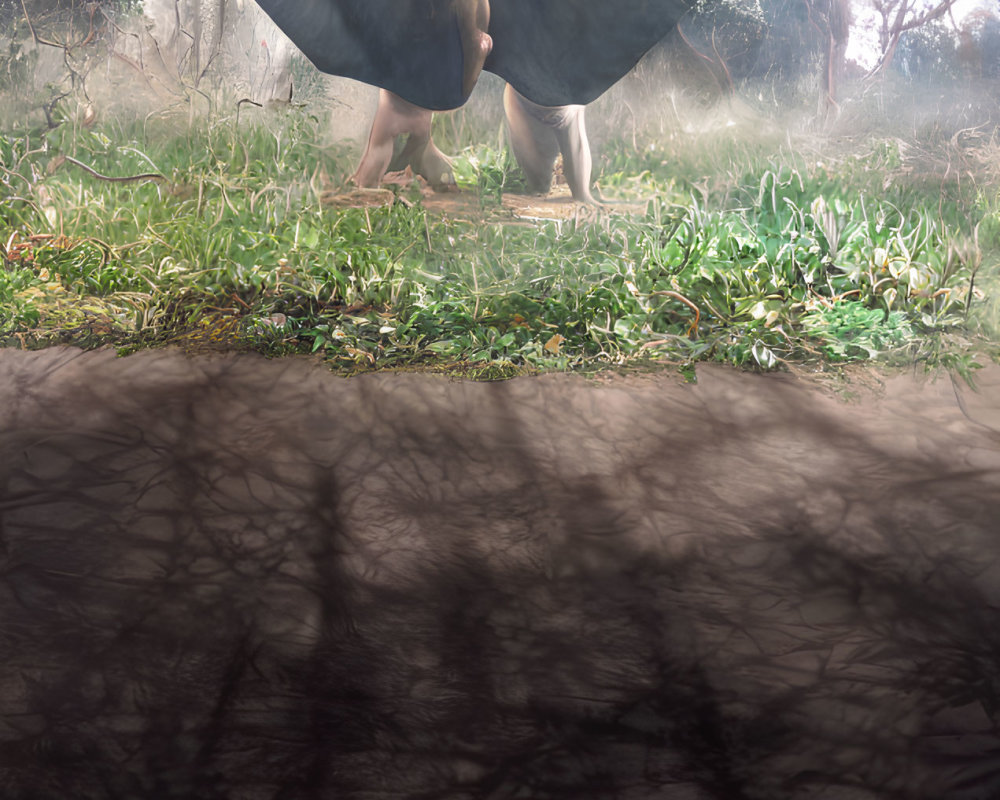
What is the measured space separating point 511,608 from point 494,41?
182 centimetres

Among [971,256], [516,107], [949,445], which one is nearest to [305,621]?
[949,445]

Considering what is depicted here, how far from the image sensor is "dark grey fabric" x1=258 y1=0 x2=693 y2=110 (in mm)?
2652

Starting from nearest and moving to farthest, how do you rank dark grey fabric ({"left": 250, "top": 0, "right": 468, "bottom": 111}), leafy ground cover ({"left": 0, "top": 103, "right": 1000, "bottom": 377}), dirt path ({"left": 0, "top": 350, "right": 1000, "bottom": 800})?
dirt path ({"left": 0, "top": 350, "right": 1000, "bottom": 800}), leafy ground cover ({"left": 0, "top": 103, "right": 1000, "bottom": 377}), dark grey fabric ({"left": 250, "top": 0, "right": 468, "bottom": 111})

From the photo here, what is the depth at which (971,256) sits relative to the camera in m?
2.42

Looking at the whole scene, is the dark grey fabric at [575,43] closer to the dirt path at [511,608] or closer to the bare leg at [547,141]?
the bare leg at [547,141]

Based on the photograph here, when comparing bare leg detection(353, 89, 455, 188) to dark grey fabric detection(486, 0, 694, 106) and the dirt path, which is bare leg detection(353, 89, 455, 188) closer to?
dark grey fabric detection(486, 0, 694, 106)

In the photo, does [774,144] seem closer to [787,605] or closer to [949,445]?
[949,445]

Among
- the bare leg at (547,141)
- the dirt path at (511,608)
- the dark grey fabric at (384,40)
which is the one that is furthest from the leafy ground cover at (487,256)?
the dirt path at (511,608)

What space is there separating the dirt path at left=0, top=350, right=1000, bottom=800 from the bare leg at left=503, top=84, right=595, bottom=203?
110 cm

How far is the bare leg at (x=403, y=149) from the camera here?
274cm

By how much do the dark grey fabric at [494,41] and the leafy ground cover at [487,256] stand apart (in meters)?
0.23

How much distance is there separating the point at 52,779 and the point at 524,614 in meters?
1.02

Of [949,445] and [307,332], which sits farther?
[307,332]

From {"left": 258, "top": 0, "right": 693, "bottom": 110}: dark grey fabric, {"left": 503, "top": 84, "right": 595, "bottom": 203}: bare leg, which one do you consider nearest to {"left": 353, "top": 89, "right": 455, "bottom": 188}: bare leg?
{"left": 258, "top": 0, "right": 693, "bottom": 110}: dark grey fabric
